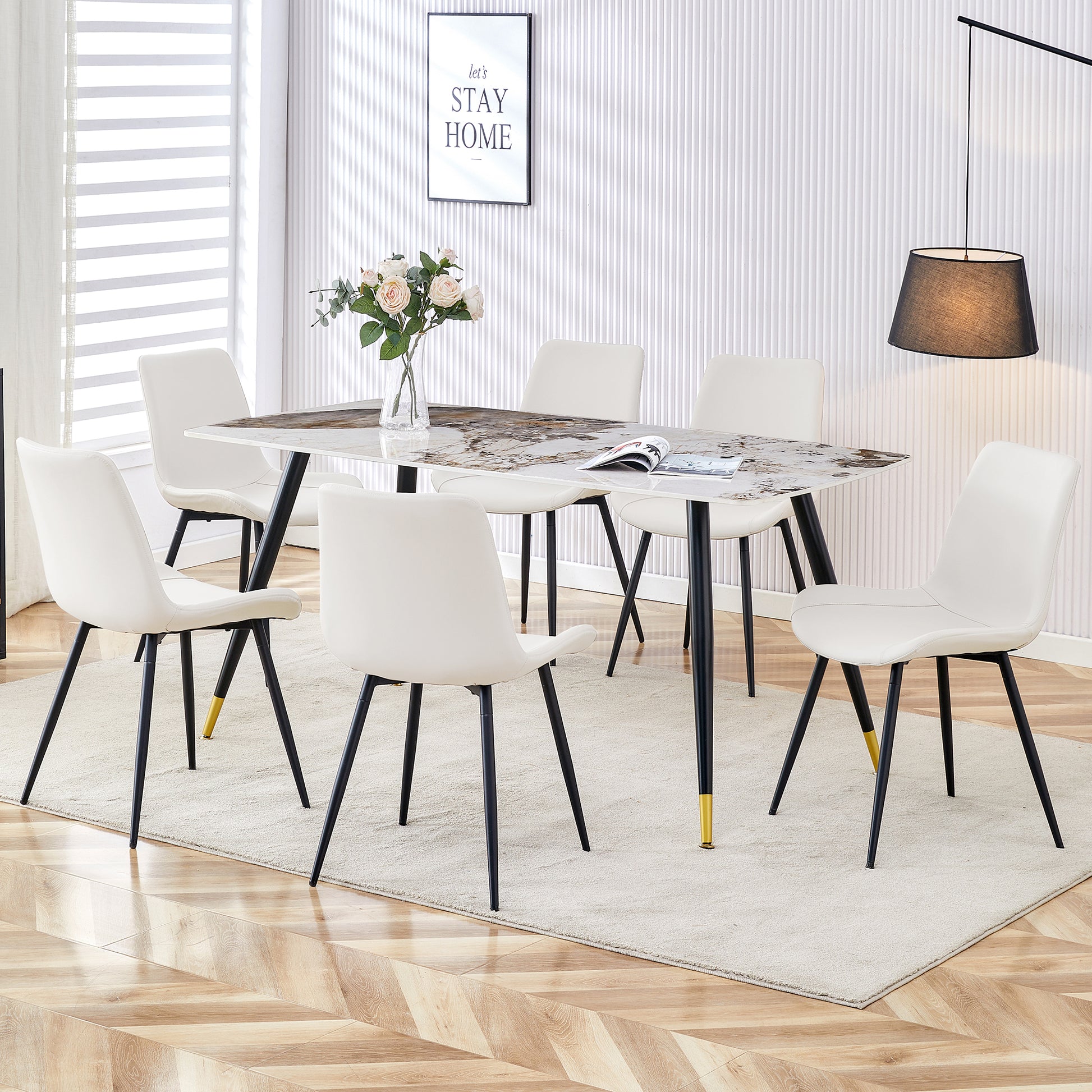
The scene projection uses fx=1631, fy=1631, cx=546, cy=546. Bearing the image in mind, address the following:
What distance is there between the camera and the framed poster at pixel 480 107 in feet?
19.3

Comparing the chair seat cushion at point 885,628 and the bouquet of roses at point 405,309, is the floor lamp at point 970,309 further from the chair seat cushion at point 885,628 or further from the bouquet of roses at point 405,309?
the bouquet of roses at point 405,309

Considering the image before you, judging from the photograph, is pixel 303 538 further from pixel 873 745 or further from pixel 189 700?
pixel 873 745

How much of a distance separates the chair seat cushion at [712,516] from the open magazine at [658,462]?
58 cm

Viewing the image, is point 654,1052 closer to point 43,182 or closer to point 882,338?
point 882,338

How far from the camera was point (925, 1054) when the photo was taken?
2.67 meters

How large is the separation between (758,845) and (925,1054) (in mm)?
909

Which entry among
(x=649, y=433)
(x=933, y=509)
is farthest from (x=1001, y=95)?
(x=649, y=433)

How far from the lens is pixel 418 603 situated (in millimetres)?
3123

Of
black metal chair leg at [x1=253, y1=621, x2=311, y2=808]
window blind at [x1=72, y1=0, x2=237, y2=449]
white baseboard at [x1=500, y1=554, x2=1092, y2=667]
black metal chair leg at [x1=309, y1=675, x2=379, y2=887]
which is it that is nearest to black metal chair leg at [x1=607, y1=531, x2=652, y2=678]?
white baseboard at [x1=500, y1=554, x2=1092, y2=667]

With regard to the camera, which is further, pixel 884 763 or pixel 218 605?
pixel 218 605

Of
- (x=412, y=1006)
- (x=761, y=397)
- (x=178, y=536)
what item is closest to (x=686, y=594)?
(x=761, y=397)

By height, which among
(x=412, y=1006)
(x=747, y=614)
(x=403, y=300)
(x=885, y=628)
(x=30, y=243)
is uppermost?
(x=30, y=243)

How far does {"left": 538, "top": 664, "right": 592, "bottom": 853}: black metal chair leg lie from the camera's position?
3387 mm

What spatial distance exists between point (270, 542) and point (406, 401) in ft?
1.68
